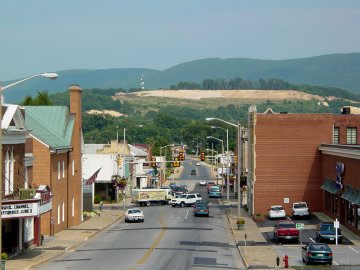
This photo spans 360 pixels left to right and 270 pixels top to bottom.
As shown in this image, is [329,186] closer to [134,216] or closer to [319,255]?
[134,216]

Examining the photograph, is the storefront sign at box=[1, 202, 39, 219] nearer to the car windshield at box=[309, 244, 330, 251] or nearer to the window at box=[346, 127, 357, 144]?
the car windshield at box=[309, 244, 330, 251]

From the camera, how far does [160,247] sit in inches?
2399

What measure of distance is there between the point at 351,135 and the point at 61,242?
39.3 meters

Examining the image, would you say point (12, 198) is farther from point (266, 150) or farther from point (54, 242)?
point (266, 150)

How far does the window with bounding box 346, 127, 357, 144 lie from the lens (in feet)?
305

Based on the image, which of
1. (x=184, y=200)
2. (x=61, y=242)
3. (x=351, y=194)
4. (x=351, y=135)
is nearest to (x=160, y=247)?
(x=61, y=242)

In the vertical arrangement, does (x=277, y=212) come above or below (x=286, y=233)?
above

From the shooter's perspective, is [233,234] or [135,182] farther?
[135,182]

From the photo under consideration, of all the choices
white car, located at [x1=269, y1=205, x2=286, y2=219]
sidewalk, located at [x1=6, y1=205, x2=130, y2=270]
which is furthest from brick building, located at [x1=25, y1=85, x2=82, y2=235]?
white car, located at [x1=269, y1=205, x2=286, y2=219]

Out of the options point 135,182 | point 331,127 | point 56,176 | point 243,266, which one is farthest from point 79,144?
point 135,182

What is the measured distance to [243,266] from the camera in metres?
50.7

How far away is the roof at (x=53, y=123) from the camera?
74.2 meters

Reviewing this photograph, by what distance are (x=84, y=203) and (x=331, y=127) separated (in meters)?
27.6

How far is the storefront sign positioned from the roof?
67.0ft
